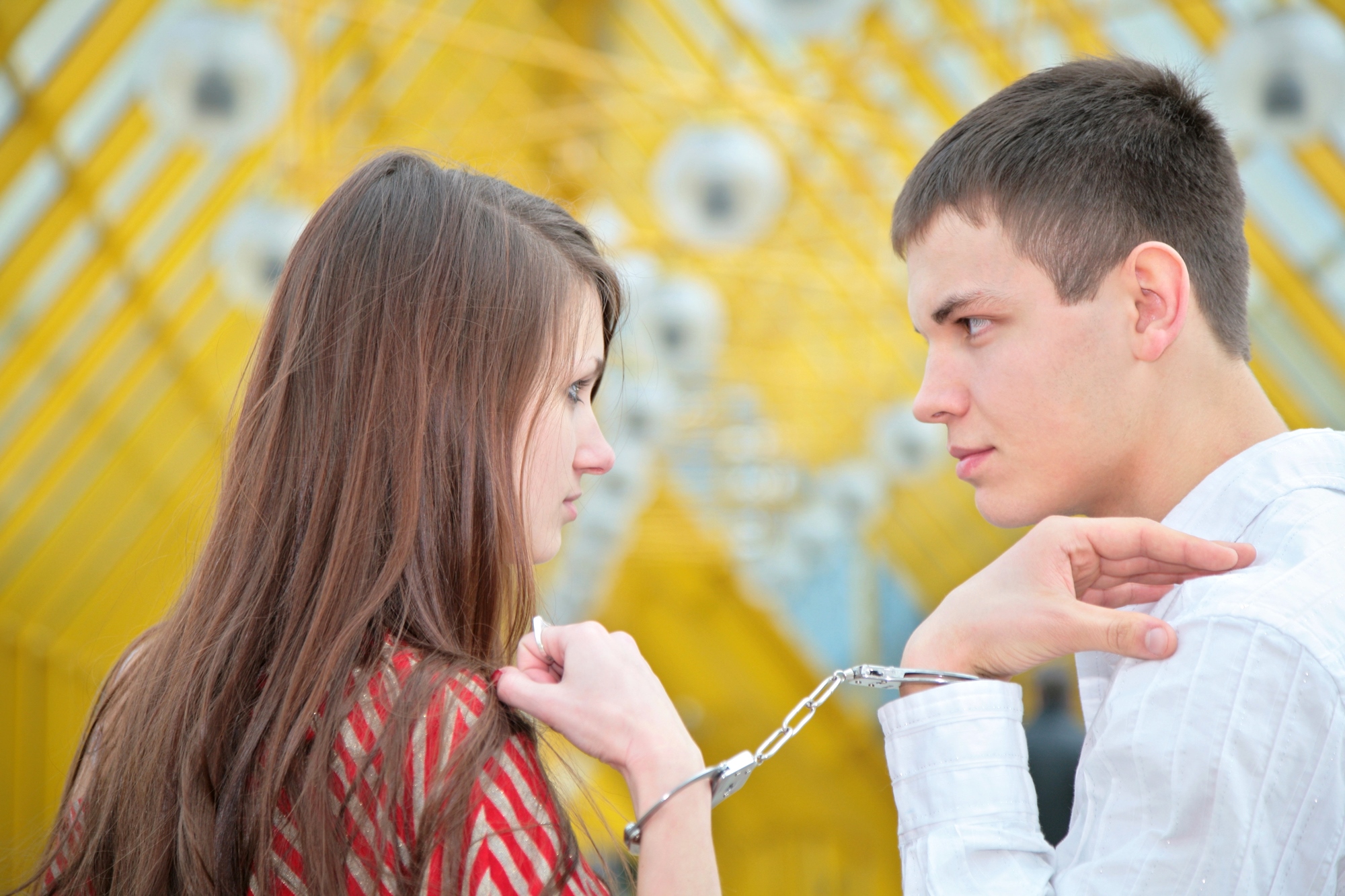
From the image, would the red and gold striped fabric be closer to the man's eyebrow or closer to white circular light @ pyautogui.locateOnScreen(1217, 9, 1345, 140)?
the man's eyebrow

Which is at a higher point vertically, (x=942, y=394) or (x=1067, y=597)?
(x=942, y=394)

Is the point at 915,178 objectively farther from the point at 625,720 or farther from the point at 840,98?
the point at 840,98

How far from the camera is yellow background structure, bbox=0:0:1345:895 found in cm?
666

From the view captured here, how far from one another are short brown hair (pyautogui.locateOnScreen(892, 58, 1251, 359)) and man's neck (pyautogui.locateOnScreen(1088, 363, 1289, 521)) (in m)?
0.07

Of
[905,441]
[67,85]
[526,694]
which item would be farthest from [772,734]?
[905,441]

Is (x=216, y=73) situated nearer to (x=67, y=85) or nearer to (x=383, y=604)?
(x=67, y=85)

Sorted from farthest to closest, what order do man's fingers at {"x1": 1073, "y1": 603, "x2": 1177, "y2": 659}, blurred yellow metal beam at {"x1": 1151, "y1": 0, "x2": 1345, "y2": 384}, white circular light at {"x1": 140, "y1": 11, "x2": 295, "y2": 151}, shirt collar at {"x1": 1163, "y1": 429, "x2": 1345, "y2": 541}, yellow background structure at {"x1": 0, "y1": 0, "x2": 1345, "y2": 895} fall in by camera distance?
yellow background structure at {"x1": 0, "y1": 0, "x2": 1345, "y2": 895}, blurred yellow metal beam at {"x1": 1151, "y1": 0, "x2": 1345, "y2": 384}, white circular light at {"x1": 140, "y1": 11, "x2": 295, "y2": 151}, shirt collar at {"x1": 1163, "y1": 429, "x2": 1345, "y2": 541}, man's fingers at {"x1": 1073, "y1": 603, "x2": 1177, "y2": 659}

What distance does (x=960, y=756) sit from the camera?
1.31 metres

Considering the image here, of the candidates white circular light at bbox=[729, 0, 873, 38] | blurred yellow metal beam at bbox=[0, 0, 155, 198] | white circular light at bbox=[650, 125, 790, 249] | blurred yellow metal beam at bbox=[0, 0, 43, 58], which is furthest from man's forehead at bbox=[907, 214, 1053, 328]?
blurred yellow metal beam at bbox=[0, 0, 155, 198]

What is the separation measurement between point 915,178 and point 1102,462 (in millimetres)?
414

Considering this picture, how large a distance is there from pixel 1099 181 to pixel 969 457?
35cm

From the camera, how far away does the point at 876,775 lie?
12461 mm

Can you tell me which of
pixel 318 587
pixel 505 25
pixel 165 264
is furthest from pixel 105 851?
pixel 505 25

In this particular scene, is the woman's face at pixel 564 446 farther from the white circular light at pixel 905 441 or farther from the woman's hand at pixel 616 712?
the white circular light at pixel 905 441
